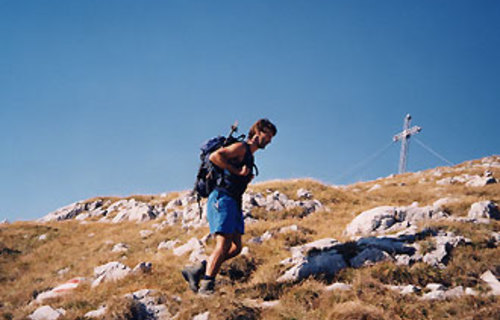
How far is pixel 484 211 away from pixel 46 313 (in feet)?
36.3

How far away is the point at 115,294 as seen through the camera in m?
6.32

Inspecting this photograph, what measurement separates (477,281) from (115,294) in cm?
685

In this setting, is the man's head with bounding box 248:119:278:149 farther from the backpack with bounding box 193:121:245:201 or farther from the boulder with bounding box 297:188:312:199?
the boulder with bounding box 297:188:312:199

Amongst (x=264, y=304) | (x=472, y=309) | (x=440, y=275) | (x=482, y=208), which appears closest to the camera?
(x=472, y=309)

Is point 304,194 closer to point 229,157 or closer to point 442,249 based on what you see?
point 442,249

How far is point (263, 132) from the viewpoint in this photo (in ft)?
18.1

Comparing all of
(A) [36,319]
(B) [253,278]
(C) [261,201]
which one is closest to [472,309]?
(B) [253,278]

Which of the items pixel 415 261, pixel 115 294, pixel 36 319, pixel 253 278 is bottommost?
pixel 36 319

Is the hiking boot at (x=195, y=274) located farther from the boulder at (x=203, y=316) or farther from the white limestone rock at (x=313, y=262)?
the white limestone rock at (x=313, y=262)

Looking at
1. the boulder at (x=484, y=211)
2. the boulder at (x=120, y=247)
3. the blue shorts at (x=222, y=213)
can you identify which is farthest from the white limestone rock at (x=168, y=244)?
the boulder at (x=484, y=211)

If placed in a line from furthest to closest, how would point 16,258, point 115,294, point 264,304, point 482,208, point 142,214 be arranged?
point 142,214 → point 16,258 → point 482,208 → point 115,294 → point 264,304

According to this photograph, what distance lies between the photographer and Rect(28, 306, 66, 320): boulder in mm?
5652

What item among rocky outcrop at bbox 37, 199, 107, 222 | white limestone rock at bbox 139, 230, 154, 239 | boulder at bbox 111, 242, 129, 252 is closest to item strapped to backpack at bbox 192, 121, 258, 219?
boulder at bbox 111, 242, 129, 252

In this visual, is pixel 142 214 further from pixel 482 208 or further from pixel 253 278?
pixel 482 208
